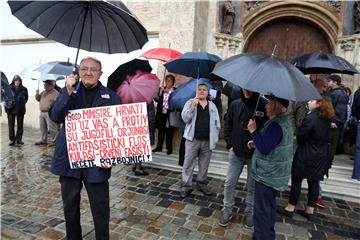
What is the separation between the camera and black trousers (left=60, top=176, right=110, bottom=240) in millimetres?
2658

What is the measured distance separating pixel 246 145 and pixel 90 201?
6.30 feet

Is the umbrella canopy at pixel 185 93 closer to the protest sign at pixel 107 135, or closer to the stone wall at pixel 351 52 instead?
the protest sign at pixel 107 135

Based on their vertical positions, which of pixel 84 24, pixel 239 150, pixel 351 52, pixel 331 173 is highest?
pixel 351 52

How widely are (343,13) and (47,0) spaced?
7490 mm

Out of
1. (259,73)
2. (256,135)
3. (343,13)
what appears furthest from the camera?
(343,13)

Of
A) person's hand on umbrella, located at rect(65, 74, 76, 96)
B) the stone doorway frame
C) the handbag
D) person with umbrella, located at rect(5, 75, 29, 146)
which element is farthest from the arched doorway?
person's hand on umbrella, located at rect(65, 74, 76, 96)

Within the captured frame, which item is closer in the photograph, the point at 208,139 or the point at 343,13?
the point at 208,139

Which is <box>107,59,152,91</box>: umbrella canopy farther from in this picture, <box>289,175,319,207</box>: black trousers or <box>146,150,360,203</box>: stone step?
<box>289,175,319,207</box>: black trousers

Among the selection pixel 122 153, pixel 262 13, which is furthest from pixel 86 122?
pixel 262 13

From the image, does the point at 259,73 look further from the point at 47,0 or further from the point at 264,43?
the point at 264,43

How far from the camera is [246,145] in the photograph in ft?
11.7

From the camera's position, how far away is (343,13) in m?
7.47

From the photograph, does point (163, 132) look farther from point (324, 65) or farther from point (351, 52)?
point (351, 52)

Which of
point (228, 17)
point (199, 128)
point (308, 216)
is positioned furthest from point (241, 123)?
point (228, 17)
